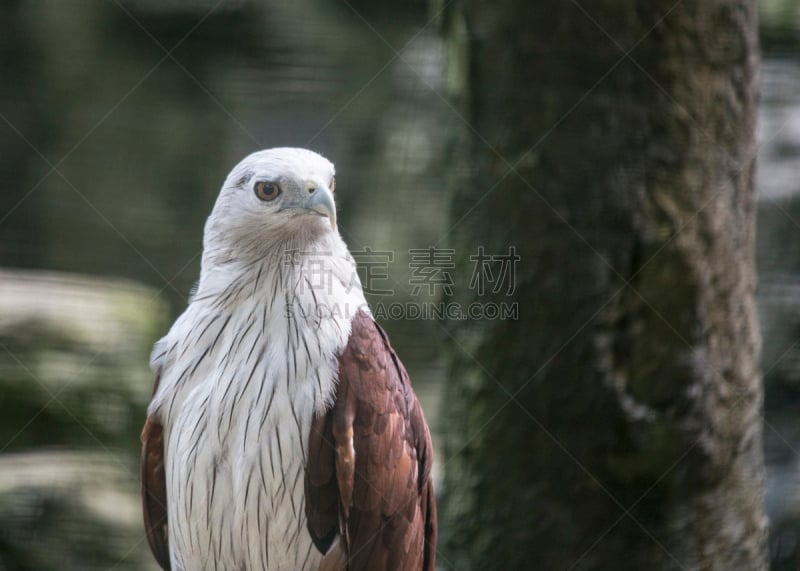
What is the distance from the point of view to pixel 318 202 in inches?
85.2

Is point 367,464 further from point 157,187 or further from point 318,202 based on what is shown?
point 157,187

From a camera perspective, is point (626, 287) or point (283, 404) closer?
point (283, 404)

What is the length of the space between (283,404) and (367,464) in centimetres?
26

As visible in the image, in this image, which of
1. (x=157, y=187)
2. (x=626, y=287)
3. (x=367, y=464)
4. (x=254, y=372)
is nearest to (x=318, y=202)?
(x=254, y=372)

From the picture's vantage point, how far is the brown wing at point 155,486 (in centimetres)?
240

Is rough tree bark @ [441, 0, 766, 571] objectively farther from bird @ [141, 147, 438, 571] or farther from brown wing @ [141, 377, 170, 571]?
brown wing @ [141, 377, 170, 571]

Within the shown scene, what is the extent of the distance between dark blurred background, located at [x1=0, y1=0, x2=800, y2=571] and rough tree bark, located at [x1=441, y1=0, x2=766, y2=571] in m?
0.44

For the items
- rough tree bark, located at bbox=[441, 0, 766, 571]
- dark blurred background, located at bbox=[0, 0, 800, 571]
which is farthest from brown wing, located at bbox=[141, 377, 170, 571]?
dark blurred background, located at bbox=[0, 0, 800, 571]

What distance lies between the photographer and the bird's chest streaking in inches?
86.7

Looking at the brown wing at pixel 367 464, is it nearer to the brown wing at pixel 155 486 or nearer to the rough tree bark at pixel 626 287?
the brown wing at pixel 155 486

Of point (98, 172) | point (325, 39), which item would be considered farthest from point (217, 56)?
point (98, 172)

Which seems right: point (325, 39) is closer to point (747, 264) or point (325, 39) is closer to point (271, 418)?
point (747, 264)

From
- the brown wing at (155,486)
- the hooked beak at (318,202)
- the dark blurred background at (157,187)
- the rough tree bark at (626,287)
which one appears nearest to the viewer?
the hooked beak at (318,202)

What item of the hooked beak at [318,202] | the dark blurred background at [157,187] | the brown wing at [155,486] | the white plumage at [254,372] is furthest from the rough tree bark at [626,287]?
the brown wing at [155,486]
